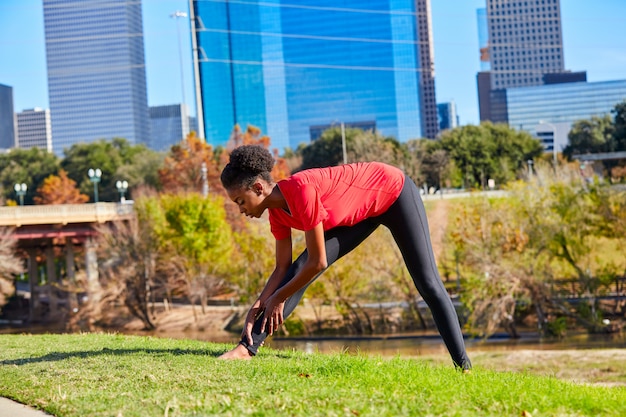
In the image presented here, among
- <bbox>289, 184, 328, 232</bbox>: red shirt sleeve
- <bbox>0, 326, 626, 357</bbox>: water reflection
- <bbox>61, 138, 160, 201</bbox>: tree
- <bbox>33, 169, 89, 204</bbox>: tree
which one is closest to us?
<bbox>289, 184, 328, 232</bbox>: red shirt sleeve

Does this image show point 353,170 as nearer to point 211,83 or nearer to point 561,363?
point 561,363

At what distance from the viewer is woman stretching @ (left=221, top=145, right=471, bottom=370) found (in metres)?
5.12

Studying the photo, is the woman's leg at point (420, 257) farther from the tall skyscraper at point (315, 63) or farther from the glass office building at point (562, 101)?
the glass office building at point (562, 101)

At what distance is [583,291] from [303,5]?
11151cm

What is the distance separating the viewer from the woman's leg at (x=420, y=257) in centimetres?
548

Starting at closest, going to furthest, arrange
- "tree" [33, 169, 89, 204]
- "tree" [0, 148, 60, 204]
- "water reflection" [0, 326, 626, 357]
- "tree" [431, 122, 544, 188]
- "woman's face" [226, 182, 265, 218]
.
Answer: "woman's face" [226, 182, 265, 218]
"water reflection" [0, 326, 626, 357]
"tree" [431, 122, 544, 188]
"tree" [33, 169, 89, 204]
"tree" [0, 148, 60, 204]

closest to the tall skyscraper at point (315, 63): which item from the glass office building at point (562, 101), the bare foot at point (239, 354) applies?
the glass office building at point (562, 101)

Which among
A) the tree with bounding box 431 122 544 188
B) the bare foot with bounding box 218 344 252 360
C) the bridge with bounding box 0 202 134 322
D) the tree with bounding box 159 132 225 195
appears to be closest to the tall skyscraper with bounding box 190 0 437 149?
the tree with bounding box 431 122 544 188

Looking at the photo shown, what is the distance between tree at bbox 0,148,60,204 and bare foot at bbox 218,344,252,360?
75376mm

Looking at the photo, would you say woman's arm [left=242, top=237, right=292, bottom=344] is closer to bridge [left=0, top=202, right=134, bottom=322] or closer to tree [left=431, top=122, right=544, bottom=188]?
bridge [left=0, top=202, right=134, bottom=322]

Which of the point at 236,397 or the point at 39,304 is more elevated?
the point at 236,397

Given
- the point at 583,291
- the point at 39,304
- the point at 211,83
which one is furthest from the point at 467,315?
the point at 211,83

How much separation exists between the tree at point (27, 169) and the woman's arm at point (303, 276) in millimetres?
75524

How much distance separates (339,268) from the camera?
33.0m
